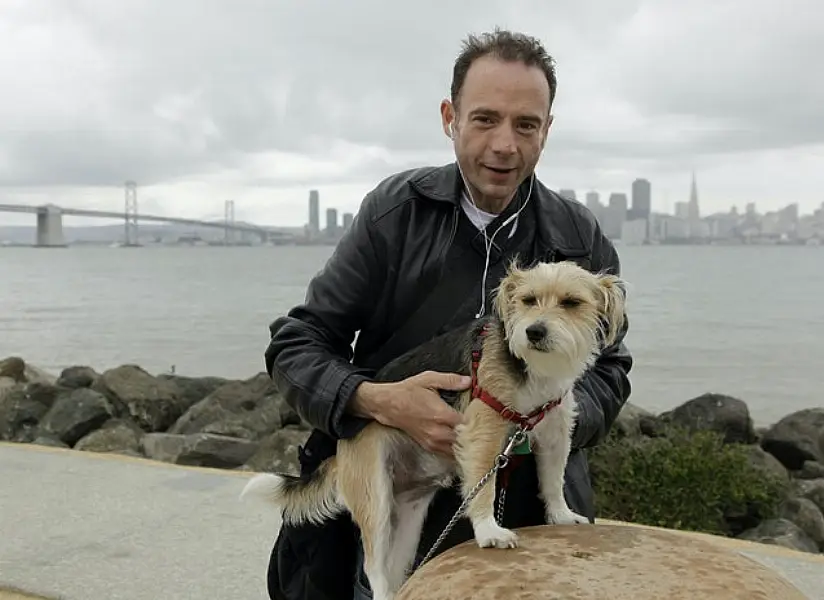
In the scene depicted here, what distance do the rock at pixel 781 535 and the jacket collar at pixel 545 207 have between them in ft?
13.9

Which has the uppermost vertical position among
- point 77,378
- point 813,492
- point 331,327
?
point 331,327

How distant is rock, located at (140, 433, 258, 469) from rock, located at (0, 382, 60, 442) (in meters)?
2.06

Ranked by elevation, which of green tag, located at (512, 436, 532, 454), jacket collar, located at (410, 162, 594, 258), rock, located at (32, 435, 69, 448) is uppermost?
jacket collar, located at (410, 162, 594, 258)

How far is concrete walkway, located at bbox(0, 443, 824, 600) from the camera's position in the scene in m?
4.88

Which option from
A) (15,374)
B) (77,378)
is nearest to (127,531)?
(77,378)

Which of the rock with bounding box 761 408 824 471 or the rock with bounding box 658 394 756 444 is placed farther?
the rock with bounding box 761 408 824 471

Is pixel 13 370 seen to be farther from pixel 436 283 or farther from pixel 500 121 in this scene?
pixel 500 121

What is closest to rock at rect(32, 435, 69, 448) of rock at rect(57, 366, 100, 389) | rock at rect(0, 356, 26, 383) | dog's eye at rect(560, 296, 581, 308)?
rock at rect(57, 366, 100, 389)

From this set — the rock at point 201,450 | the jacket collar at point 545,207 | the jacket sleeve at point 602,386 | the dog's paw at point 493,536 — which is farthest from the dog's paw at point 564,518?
the rock at point 201,450

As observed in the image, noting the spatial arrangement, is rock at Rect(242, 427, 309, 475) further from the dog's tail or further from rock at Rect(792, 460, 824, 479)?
rock at Rect(792, 460, 824, 479)

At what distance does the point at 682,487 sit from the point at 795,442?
15.0 feet

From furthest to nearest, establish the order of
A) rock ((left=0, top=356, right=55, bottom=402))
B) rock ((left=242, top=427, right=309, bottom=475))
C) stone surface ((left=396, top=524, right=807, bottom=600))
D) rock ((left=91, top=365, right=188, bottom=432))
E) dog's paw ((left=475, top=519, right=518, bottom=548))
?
1. rock ((left=0, top=356, right=55, bottom=402))
2. rock ((left=91, top=365, right=188, bottom=432))
3. rock ((left=242, top=427, right=309, bottom=475))
4. dog's paw ((left=475, top=519, right=518, bottom=548))
5. stone surface ((left=396, top=524, right=807, bottom=600))

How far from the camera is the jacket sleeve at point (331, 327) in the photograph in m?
3.19

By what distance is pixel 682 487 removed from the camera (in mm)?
6824
